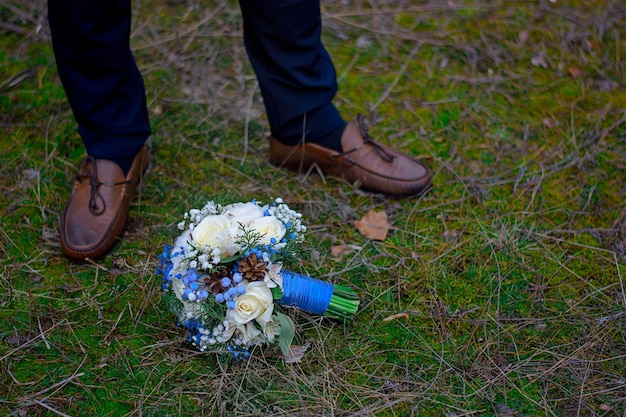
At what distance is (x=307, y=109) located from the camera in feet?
8.34

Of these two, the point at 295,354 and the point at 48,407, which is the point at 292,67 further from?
the point at 48,407

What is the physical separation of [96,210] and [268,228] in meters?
0.89

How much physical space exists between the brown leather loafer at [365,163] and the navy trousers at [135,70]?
0.07 meters

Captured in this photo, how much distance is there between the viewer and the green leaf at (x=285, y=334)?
191cm

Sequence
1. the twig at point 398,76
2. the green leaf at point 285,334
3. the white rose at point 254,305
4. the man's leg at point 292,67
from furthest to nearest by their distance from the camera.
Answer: the twig at point 398,76 < the man's leg at point 292,67 < the green leaf at point 285,334 < the white rose at point 254,305

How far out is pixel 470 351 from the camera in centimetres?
205

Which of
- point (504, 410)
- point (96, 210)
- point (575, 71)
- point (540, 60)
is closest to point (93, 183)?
point (96, 210)

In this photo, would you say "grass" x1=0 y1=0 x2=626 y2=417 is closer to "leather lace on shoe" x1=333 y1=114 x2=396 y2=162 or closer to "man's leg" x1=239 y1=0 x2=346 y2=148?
"leather lace on shoe" x1=333 y1=114 x2=396 y2=162

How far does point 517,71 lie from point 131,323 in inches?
101

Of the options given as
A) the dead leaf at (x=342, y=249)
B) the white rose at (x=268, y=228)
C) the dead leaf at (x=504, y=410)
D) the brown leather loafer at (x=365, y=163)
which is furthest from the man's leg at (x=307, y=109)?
the dead leaf at (x=504, y=410)

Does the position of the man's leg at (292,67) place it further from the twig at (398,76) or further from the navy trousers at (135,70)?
the twig at (398,76)

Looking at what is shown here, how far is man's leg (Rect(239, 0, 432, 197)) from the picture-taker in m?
2.32

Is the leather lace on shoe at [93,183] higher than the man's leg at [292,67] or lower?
lower

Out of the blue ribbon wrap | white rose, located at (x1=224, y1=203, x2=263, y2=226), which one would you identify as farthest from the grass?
white rose, located at (x1=224, y1=203, x2=263, y2=226)
